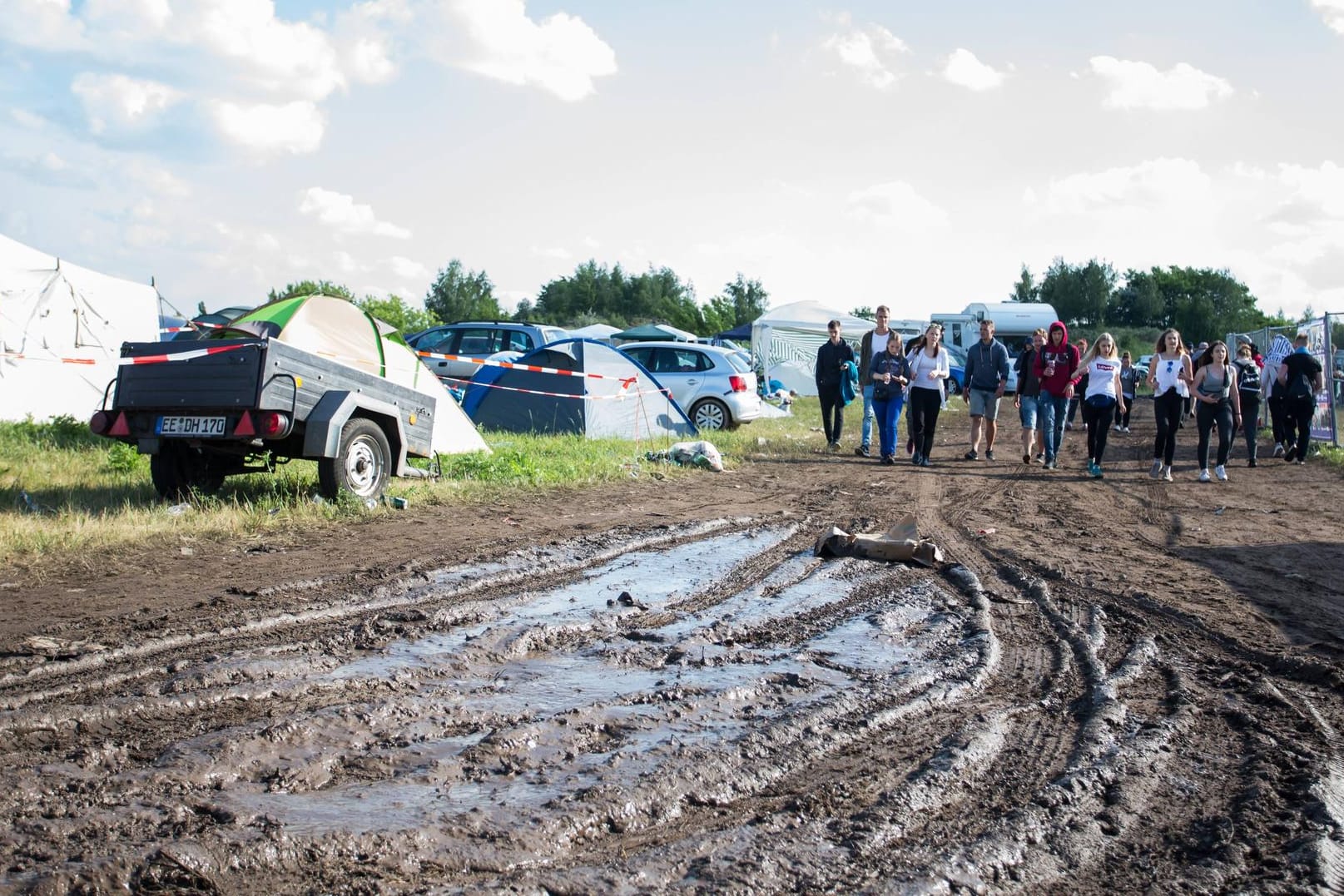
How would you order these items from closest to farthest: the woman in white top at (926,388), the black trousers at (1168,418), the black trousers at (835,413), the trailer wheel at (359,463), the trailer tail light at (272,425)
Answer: the trailer tail light at (272,425) → the trailer wheel at (359,463) → the black trousers at (1168,418) → the woman in white top at (926,388) → the black trousers at (835,413)

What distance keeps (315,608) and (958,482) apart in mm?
8445

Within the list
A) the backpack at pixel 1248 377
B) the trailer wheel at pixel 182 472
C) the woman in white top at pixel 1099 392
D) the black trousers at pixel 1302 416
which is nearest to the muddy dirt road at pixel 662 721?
the trailer wheel at pixel 182 472

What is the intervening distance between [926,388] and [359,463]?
776 centimetres

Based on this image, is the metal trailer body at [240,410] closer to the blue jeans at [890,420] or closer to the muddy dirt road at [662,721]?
the muddy dirt road at [662,721]

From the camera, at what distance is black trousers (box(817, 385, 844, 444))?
1519cm

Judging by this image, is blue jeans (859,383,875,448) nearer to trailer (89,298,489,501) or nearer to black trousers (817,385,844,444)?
black trousers (817,385,844,444)

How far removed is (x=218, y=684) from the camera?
4.22m

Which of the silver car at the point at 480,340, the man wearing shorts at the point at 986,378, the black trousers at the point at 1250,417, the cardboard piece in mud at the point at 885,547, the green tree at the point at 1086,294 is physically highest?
the green tree at the point at 1086,294

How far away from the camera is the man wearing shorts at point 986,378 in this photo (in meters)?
14.1

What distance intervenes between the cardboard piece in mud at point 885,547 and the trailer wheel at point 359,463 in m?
3.91

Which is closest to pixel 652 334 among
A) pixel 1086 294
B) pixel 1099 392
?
pixel 1099 392

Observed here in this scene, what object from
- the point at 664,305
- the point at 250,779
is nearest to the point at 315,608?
the point at 250,779

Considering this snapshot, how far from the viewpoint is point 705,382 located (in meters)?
17.9

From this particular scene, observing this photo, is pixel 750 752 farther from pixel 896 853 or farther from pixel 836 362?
pixel 836 362
